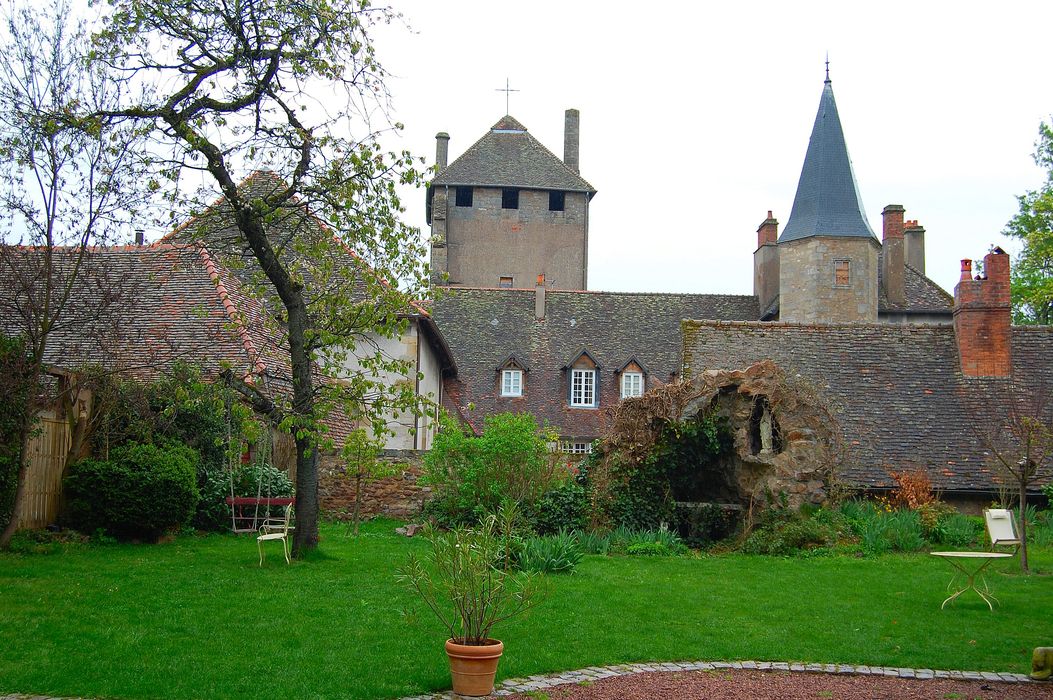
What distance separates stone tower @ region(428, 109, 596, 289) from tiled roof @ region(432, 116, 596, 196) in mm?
45

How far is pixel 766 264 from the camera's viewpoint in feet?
124

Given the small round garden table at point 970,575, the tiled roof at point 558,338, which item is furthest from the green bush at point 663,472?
the tiled roof at point 558,338

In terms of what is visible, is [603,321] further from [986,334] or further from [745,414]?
[745,414]

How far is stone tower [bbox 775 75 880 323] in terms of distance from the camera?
3366 cm

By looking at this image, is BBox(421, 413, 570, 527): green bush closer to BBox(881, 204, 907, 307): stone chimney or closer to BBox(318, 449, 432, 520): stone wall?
BBox(318, 449, 432, 520): stone wall

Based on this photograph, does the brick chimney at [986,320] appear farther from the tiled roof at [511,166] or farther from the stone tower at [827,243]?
the tiled roof at [511,166]

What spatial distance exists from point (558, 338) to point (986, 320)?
50.0ft

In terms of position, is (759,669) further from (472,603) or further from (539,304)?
(539,304)

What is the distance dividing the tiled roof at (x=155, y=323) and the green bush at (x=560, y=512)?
5.31 meters

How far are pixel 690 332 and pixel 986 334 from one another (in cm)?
670

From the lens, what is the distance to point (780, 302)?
34.9 metres

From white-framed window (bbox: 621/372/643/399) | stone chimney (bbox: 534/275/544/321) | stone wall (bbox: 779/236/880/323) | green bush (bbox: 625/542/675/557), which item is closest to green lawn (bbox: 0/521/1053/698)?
green bush (bbox: 625/542/675/557)

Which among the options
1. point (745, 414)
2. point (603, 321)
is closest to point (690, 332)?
point (745, 414)

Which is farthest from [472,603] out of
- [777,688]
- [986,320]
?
[986,320]
